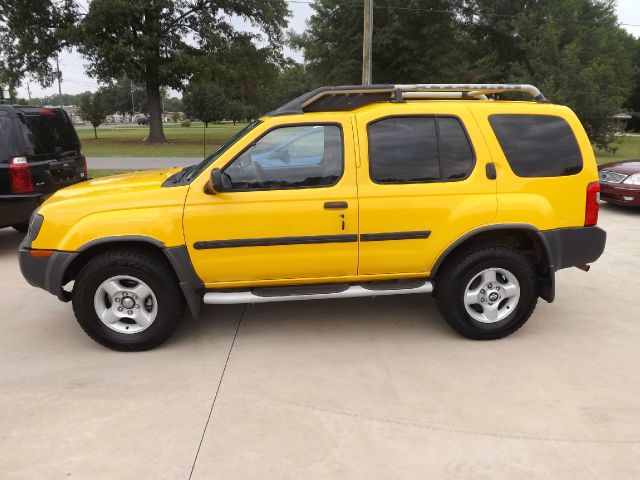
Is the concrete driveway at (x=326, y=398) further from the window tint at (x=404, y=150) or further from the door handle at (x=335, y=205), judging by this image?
the window tint at (x=404, y=150)

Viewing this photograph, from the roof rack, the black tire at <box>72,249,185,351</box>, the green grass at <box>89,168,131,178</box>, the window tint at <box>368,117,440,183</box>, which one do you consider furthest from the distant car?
the green grass at <box>89,168,131,178</box>

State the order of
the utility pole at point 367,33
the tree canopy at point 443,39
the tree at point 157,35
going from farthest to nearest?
the tree canopy at point 443,39, the tree at point 157,35, the utility pole at point 367,33

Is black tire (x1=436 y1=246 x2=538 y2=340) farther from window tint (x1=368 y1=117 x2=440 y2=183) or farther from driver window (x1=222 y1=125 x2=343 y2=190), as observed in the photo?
driver window (x1=222 y1=125 x2=343 y2=190)

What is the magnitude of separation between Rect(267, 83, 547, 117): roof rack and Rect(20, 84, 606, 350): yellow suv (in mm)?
20

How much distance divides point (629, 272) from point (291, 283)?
418cm

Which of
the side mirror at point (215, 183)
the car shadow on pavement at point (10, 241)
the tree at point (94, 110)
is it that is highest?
the tree at point (94, 110)

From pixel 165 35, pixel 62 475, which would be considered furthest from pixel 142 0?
pixel 62 475

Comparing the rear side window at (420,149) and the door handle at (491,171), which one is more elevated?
the rear side window at (420,149)

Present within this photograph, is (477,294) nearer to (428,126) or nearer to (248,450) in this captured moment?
(428,126)

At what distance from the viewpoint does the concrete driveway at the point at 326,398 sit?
2689 mm

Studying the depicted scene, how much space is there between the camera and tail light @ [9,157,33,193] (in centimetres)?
614

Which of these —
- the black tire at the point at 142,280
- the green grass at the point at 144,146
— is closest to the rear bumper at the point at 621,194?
the black tire at the point at 142,280

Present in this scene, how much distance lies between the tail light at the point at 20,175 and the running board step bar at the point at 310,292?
Result: 358cm

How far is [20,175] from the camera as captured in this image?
617cm
